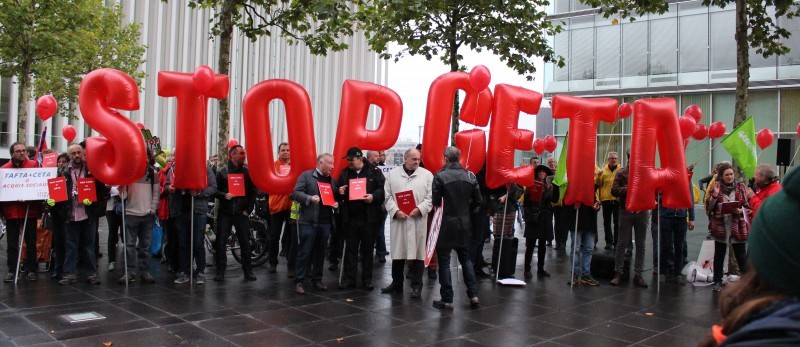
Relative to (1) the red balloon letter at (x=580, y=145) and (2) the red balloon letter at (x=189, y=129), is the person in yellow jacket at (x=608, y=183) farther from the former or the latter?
(2) the red balloon letter at (x=189, y=129)

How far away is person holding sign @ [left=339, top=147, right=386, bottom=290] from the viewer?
841 centimetres

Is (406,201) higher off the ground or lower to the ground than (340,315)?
higher

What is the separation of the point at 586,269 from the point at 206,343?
5450mm

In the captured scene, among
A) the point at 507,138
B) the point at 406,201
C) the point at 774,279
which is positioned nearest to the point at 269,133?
the point at 406,201

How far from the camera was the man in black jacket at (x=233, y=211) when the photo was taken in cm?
871

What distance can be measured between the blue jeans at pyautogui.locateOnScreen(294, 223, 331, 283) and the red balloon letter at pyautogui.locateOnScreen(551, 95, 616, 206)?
11.1 feet

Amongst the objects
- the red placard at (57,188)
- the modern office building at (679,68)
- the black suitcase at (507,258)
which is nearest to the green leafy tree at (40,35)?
the red placard at (57,188)

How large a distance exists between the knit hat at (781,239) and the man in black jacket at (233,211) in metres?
7.78

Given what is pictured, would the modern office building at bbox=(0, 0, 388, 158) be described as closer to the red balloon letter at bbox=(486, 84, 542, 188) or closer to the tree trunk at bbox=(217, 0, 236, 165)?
the tree trunk at bbox=(217, 0, 236, 165)

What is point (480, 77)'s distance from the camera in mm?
8680

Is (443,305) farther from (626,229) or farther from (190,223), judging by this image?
(190,223)

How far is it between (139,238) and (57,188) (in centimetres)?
117

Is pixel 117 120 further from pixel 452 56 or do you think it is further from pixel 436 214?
pixel 452 56

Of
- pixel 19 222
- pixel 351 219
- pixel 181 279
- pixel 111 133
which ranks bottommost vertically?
pixel 181 279
